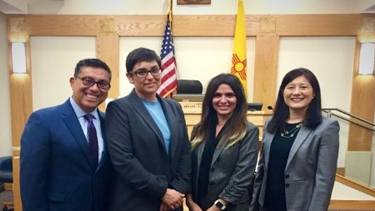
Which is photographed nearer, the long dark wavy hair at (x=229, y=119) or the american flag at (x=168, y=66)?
the long dark wavy hair at (x=229, y=119)

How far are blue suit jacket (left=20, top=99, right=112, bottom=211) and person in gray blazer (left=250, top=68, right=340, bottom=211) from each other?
39.3 inches

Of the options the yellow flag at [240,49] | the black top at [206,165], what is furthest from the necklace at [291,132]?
the yellow flag at [240,49]

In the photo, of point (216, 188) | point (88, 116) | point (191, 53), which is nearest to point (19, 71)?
point (191, 53)

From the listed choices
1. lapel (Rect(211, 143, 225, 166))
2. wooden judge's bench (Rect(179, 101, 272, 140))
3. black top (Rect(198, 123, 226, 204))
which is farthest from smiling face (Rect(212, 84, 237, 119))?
wooden judge's bench (Rect(179, 101, 272, 140))

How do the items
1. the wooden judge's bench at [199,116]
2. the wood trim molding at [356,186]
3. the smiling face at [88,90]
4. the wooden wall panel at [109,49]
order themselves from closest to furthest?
the smiling face at [88,90]
the wooden judge's bench at [199,116]
the wood trim molding at [356,186]
the wooden wall panel at [109,49]

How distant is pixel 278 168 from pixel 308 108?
39cm

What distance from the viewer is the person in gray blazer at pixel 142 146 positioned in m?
1.34

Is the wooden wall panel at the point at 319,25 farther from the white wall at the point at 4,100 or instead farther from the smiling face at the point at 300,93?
the white wall at the point at 4,100

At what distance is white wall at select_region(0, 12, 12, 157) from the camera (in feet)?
15.4

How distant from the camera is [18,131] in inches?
190

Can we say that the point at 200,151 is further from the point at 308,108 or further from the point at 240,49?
the point at 240,49

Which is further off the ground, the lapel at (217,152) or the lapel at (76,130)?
the lapel at (76,130)

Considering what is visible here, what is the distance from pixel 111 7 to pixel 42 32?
1.30 meters

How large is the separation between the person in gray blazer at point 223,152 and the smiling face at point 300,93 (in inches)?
10.5
